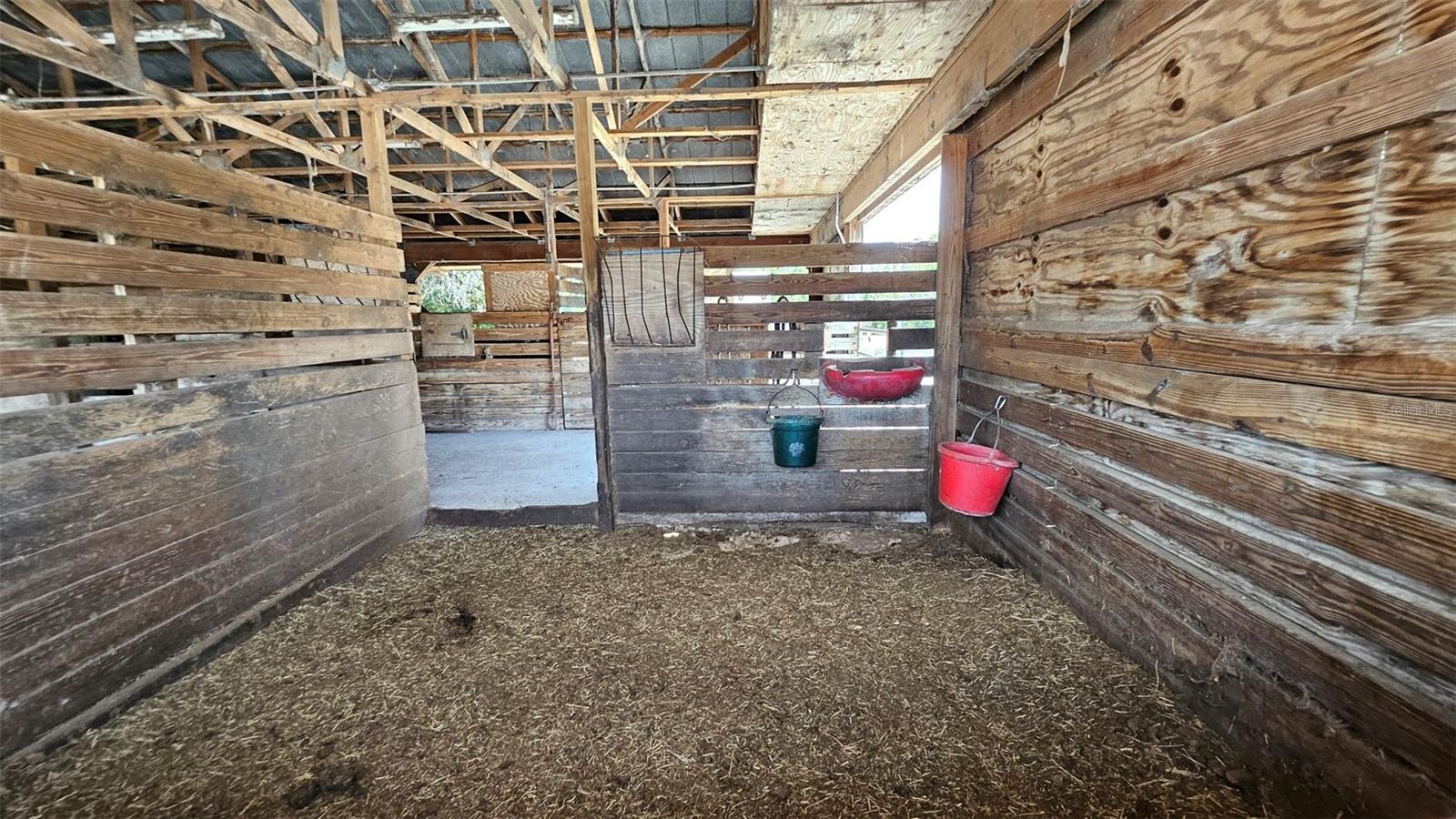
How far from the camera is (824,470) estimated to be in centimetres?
394

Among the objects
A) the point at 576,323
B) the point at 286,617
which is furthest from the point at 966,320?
the point at 576,323

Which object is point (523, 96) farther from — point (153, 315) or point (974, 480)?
point (974, 480)

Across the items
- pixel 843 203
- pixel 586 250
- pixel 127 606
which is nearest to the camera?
pixel 127 606

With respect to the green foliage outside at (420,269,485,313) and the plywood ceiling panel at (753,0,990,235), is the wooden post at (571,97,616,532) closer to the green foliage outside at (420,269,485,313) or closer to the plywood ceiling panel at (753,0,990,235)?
the plywood ceiling panel at (753,0,990,235)

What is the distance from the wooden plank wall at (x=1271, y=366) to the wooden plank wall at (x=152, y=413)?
3962mm

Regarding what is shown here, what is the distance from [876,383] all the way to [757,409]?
3.45 feet

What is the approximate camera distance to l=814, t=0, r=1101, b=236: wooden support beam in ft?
7.55

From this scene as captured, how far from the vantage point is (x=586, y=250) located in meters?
3.74

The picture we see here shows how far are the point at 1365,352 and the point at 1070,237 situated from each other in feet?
4.26

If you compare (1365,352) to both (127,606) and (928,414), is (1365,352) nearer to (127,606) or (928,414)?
(928,414)

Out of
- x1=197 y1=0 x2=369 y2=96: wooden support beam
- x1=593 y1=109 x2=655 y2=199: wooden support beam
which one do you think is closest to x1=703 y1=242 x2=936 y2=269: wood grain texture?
x1=593 y1=109 x2=655 y2=199: wooden support beam

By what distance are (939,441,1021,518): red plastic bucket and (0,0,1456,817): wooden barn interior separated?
0.09 ft

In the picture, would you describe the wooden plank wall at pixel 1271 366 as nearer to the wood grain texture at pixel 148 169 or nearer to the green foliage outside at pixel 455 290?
the wood grain texture at pixel 148 169

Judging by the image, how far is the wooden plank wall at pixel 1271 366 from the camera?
1.19 metres
